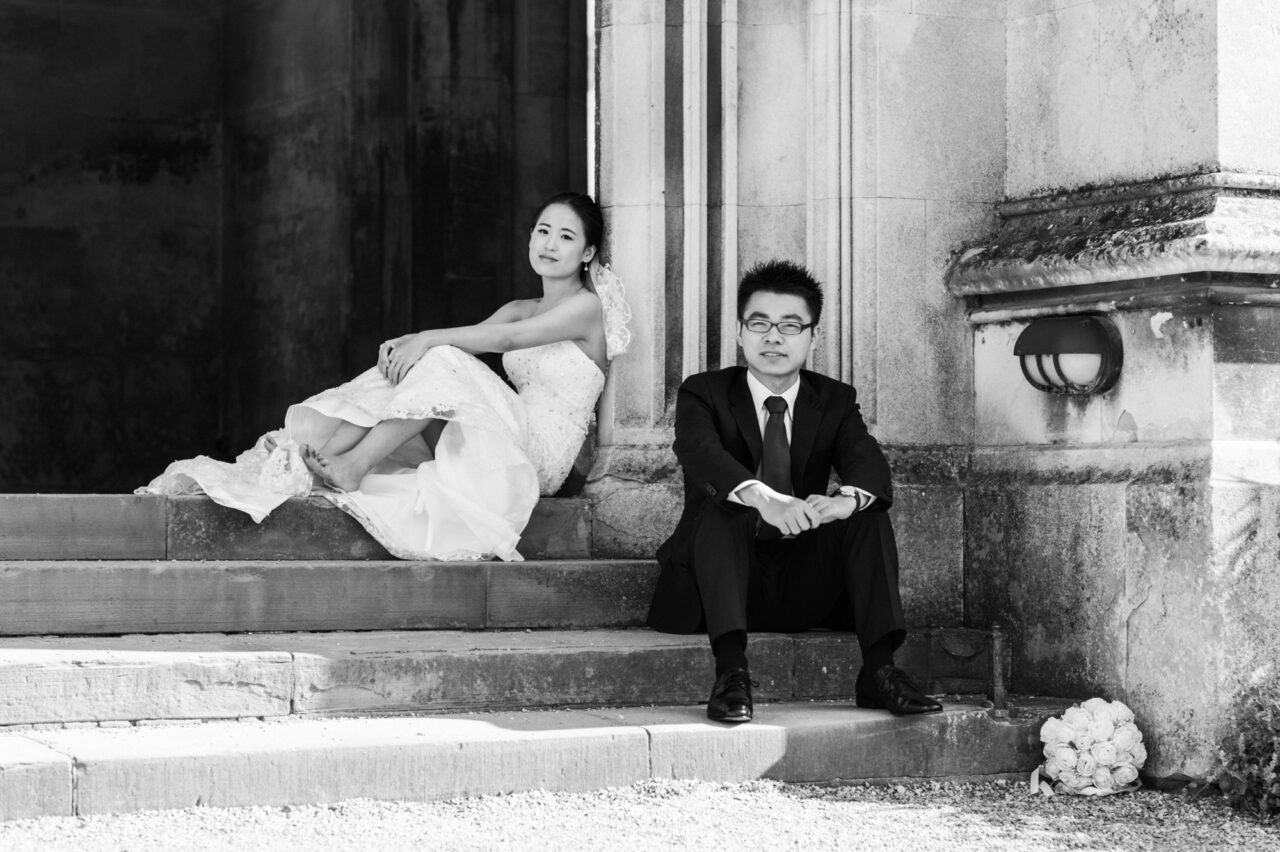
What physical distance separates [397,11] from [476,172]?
92cm

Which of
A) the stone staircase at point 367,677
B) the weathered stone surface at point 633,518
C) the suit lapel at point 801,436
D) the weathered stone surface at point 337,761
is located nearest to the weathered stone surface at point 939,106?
the suit lapel at point 801,436

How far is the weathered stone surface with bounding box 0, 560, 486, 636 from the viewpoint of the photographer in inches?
186

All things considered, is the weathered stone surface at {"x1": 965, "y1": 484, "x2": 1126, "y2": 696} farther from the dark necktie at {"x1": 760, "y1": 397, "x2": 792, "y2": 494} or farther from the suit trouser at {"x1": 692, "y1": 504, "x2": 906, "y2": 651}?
the dark necktie at {"x1": 760, "y1": 397, "x2": 792, "y2": 494}

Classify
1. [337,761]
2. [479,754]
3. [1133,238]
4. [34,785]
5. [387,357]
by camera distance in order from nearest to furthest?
[34,785]
[337,761]
[479,754]
[1133,238]
[387,357]

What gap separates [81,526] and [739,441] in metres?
1.87

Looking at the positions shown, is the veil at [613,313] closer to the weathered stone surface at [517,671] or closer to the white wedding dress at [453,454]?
the white wedding dress at [453,454]

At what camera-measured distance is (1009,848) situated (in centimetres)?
397

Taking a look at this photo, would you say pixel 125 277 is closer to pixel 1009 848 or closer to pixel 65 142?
pixel 65 142

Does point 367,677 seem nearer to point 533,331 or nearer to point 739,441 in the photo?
point 739,441

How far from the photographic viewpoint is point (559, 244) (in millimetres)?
5949

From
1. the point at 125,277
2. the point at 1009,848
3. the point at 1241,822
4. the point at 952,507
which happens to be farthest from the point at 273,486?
the point at 125,277

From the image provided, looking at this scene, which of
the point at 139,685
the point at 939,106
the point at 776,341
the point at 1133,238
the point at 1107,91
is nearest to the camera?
the point at 139,685

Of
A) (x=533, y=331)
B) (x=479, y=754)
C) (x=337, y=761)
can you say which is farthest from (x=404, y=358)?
(x=337, y=761)

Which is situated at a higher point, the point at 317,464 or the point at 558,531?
the point at 317,464
